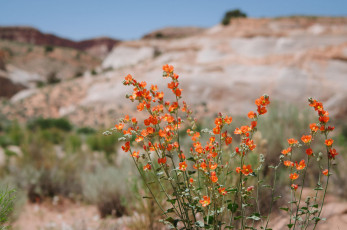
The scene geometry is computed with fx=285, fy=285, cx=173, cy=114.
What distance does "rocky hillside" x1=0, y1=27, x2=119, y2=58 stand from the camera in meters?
80.1

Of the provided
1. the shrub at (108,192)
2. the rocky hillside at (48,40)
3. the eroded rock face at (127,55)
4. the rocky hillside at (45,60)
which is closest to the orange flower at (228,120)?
the shrub at (108,192)

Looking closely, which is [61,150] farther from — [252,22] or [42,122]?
[252,22]

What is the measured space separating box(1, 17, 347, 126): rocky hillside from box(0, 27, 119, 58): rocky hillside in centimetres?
6696

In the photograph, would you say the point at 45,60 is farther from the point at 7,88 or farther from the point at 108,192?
the point at 108,192

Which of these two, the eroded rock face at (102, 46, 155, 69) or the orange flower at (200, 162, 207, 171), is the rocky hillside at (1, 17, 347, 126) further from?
the orange flower at (200, 162, 207, 171)

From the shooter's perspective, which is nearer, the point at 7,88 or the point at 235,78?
the point at 235,78

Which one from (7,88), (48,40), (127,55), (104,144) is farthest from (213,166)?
(48,40)

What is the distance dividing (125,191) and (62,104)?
16418 millimetres

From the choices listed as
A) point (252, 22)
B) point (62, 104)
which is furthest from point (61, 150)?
point (252, 22)

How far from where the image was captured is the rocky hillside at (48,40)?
263 feet

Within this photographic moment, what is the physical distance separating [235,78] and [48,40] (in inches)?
3292

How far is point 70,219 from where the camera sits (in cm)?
398

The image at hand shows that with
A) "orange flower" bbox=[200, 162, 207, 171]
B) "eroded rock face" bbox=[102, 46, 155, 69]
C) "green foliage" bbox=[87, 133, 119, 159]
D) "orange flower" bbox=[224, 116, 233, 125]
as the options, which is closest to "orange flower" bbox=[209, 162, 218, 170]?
"orange flower" bbox=[200, 162, 207, 171]

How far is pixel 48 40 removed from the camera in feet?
277
